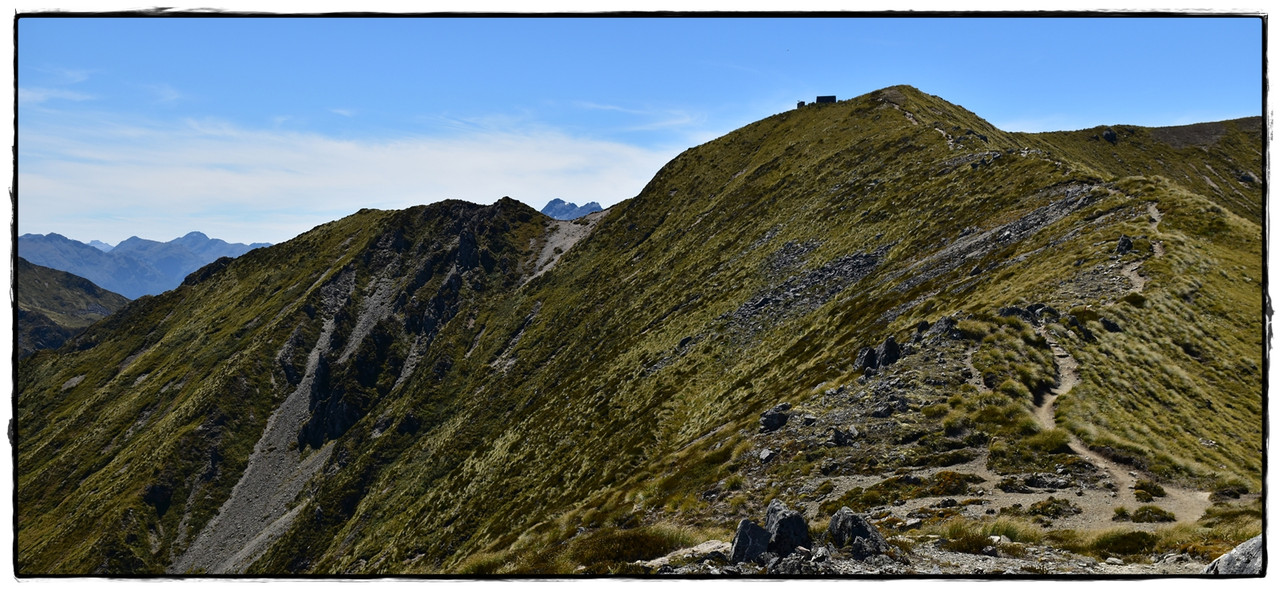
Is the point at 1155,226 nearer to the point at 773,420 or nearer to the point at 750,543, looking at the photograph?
the point at 773,420

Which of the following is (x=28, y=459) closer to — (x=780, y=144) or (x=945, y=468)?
(x=780, y=144)

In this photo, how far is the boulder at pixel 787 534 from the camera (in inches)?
661

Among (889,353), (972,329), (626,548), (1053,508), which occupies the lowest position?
(626,548)

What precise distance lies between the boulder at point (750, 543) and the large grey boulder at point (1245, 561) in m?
9.42

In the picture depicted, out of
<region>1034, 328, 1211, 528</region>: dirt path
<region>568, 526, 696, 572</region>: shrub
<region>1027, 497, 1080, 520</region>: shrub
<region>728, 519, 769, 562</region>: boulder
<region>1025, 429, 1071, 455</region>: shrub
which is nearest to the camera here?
<region>728, 519, 769, 562</region>: boulder

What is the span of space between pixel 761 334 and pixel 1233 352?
4735 centimetres

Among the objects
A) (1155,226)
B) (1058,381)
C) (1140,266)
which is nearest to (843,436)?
(1058,381)

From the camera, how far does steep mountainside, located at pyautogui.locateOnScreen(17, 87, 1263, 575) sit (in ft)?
87.9

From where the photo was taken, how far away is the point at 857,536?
Answer: 53.9 ft

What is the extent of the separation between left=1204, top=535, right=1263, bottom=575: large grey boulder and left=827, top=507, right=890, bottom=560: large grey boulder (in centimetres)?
660

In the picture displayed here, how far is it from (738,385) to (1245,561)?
49509mm

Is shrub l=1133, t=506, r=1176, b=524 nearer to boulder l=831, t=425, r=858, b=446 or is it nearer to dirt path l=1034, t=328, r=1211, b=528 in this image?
dirt path l=1034, t=328, r=1211, b=528

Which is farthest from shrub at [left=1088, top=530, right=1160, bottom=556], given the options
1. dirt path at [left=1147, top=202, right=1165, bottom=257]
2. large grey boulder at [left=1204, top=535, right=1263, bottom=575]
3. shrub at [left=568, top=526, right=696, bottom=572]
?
dirt path at [left=1147, top=202, right=1165, bottom=257]

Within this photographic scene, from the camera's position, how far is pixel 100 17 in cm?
1327
